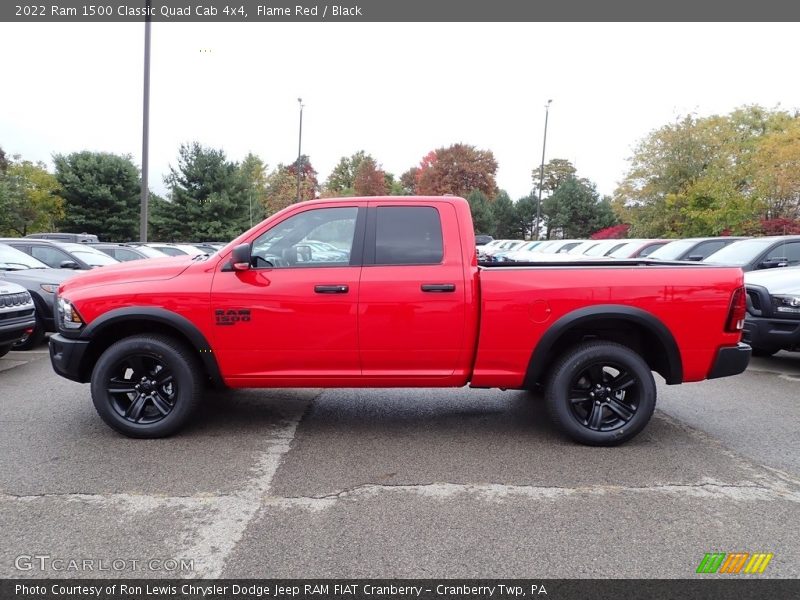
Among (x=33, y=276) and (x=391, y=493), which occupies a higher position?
(x=33, y=276)

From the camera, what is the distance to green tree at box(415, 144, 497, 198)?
6272 centimetres

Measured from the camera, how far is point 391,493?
11.6ft

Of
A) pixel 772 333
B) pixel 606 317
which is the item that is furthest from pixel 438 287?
pixel 772 333

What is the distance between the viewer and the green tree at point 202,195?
37.1m

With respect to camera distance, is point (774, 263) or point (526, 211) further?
point (526, 211)

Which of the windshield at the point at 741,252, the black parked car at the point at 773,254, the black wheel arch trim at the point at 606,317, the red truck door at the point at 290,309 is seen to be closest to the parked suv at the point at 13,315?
the red truck door at the point at 290,309

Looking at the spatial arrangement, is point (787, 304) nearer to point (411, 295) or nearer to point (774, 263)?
point (774, 263)

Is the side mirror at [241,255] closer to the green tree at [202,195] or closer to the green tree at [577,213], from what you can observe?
the green tree at [202,195]

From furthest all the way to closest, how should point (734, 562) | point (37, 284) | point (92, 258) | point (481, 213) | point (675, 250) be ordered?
point (481, 213), point (675, 250), point (92, 258), point (37, 284), point (734, 562)

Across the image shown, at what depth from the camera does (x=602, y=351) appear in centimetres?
432

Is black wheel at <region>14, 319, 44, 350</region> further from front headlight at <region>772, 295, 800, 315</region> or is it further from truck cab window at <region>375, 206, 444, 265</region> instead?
front headlight at <region>772, 295, 800, 315</region>

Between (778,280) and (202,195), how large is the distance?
3654 centimetres

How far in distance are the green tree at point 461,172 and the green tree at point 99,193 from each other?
3396 centimetres

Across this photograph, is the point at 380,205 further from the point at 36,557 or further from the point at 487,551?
the point at 36,557
